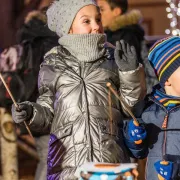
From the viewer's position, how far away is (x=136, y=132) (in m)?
4.13

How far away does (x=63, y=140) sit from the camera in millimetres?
4316

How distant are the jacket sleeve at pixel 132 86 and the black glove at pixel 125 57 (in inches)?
1.5

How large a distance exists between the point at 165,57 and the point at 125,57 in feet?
1.17

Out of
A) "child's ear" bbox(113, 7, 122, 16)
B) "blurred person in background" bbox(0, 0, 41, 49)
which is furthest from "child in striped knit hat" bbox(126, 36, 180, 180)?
"blurred person in background" bbox(0, 0, 41, 49)

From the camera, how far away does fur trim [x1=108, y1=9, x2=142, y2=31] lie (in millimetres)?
6016

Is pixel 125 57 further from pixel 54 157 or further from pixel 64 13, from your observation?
pixel 54 157

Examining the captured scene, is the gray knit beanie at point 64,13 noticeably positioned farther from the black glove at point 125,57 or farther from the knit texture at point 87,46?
the black glove at point 125,57

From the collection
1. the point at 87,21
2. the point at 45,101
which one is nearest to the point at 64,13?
the point at 87,21

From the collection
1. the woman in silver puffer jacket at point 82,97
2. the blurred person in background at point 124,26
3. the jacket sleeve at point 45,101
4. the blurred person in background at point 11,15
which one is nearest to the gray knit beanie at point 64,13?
the woman in silver puffer jacket at point 82,97

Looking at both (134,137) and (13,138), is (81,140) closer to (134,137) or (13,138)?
(134,137)

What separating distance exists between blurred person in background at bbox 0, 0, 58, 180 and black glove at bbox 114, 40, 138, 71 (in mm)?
1708

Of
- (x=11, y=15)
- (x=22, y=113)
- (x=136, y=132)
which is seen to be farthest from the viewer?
(x=11, y=15)

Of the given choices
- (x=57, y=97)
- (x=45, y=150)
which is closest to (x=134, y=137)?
(x=57, y=97)

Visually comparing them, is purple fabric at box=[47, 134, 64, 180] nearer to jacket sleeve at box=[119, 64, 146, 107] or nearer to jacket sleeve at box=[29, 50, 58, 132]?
jacket sleeve at box=[29, 50, 58, 132]
